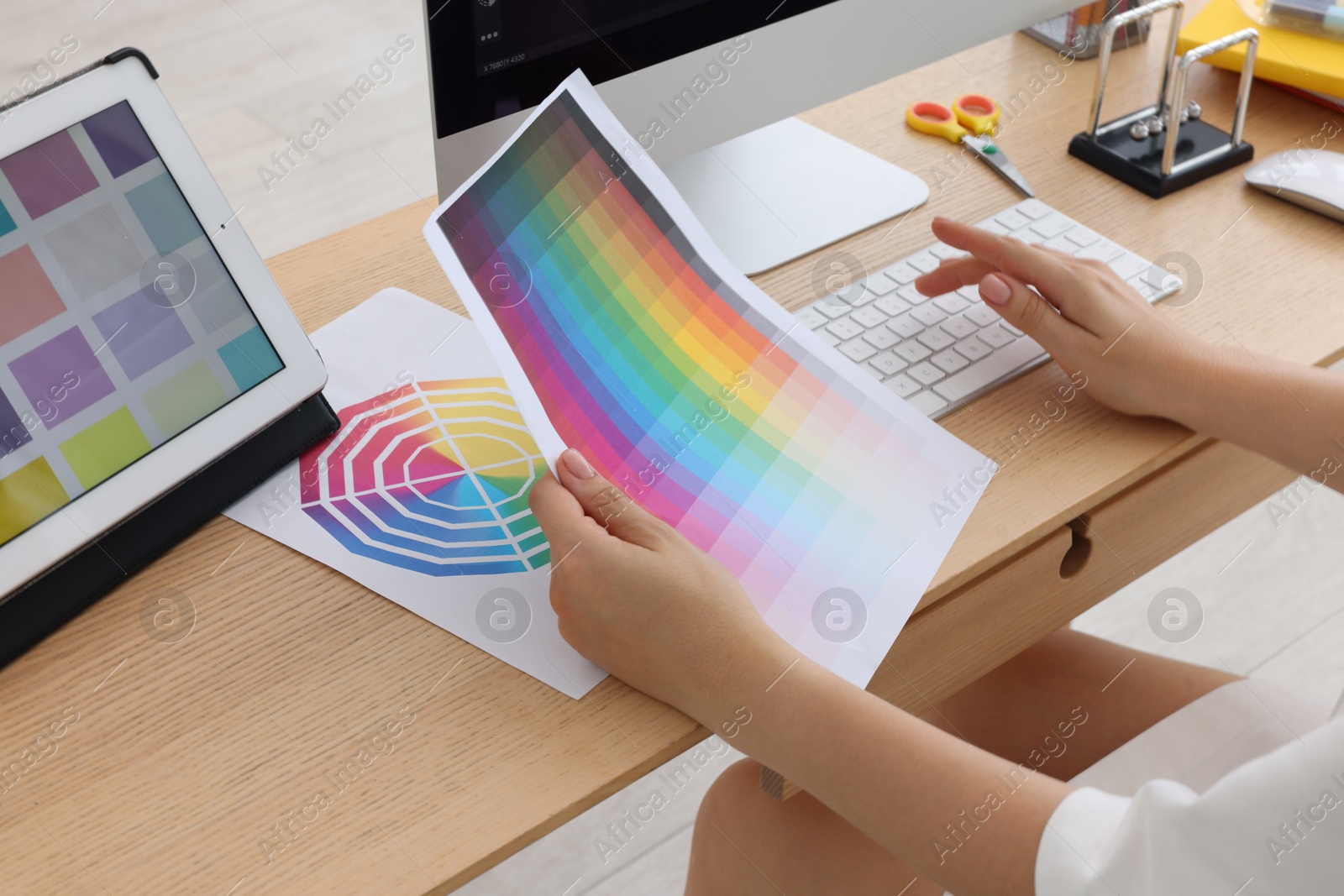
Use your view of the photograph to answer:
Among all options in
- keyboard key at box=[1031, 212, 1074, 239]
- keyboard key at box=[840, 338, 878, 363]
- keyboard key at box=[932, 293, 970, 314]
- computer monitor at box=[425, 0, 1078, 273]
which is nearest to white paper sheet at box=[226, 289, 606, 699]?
computer monitor at box=[425, 0, 1078, 273]

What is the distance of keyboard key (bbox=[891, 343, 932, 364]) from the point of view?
86 centimetres

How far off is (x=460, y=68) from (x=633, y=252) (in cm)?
17

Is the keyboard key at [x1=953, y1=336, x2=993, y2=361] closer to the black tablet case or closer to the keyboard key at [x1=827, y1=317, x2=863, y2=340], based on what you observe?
the keyboard key at [x1=827, y1=317, x2=863, y2=340]

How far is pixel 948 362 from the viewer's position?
86 cm

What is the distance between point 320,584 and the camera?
2.31ft

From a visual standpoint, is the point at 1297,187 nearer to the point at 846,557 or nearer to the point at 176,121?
the point at 846,557

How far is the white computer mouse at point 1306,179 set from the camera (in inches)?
38.9

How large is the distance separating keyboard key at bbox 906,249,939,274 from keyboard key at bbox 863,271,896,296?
0.03m

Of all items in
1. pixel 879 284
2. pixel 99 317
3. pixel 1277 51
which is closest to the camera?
pixel 99 317

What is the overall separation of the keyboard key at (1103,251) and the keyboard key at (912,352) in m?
0.18

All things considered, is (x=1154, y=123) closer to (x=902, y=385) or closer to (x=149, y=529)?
(x=902, y=385)

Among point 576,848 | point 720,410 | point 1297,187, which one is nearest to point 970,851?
point 720,410

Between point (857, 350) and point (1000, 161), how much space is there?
33cm

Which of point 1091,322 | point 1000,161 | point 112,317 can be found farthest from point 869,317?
point 112,317
